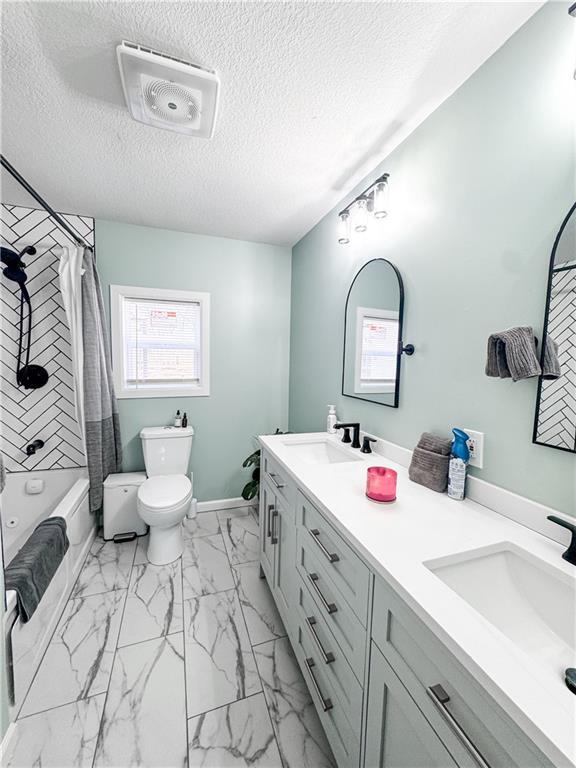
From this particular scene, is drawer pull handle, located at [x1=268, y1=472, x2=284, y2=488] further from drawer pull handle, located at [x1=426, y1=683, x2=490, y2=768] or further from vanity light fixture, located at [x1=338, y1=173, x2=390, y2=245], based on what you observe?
vanity light fixture, located at [x1=338, y1=173, x2=390, y2=245]

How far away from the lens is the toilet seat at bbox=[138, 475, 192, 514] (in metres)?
1.97

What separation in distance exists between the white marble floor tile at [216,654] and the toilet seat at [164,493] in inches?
21.7

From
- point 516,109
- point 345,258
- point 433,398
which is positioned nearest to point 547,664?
point 433,398

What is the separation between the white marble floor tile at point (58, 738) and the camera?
3.57 feet

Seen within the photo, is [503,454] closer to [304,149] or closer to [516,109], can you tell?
[516,109]

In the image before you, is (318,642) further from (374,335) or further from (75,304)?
(75,304)

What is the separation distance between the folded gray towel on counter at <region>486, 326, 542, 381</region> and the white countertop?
1.56 ft

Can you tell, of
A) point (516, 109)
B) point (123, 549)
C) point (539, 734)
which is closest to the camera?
point (539, 734)

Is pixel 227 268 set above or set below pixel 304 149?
below

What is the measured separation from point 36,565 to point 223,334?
1940 mm

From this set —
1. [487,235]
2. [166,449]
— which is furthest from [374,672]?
[166,449]

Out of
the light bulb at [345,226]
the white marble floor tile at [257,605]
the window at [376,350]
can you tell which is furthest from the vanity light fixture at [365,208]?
the white marble floor tile at [257,605]

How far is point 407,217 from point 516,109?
51 cm

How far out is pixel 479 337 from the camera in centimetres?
115
